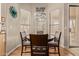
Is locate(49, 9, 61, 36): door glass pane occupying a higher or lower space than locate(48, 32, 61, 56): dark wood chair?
higher

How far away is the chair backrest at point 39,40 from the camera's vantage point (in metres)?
1.59

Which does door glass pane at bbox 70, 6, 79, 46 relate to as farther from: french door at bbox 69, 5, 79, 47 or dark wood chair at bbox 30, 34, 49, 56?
dark wood chair at bbox 30, 34, 49, 56

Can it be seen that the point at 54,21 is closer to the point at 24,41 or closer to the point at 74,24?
the point at 74,24

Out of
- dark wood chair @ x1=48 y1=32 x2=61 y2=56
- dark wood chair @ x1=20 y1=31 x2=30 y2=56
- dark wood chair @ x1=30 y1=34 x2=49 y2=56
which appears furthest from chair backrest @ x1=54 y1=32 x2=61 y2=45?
dark wood chair @ x1=20 y1=31 x2=30 y2=56

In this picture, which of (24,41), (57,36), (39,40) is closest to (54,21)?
(57,36)

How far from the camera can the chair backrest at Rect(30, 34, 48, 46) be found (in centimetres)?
159

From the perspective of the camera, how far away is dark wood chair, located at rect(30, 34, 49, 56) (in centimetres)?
157

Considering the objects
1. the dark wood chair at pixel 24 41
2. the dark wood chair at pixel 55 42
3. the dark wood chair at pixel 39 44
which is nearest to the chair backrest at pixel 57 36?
the dark wood chair at pixel 55 42

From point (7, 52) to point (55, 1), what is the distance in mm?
763

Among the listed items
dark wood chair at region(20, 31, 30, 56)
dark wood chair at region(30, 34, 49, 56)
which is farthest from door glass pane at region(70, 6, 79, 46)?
dark wood chair at region(20, 31, 30, 56)

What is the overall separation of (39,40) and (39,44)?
6 cm

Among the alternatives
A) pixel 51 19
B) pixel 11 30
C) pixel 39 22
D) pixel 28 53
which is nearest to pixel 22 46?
pixel 28 53

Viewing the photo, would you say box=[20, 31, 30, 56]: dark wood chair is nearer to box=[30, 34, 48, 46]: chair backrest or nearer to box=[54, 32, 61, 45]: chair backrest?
box=[30, 34, 48, 46]: chair backrest

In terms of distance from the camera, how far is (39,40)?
166 cm
